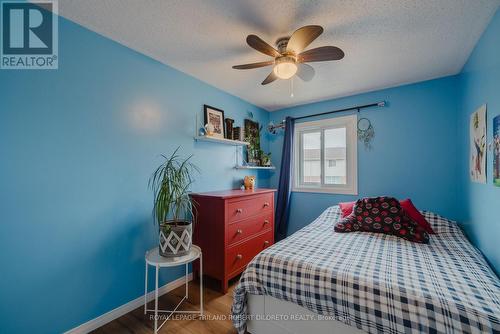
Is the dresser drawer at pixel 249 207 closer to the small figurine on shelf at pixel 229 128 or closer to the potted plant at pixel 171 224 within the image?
the potted plant at pixel 171 224

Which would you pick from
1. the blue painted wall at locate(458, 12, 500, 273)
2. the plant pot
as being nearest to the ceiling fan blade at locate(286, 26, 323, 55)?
the blue painted wall at locate(458, 12, 500, 273)

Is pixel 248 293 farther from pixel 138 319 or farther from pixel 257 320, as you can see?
pixel 138 319

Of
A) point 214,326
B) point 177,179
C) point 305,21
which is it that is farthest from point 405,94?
point 214,326

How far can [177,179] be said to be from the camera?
5.78 ft

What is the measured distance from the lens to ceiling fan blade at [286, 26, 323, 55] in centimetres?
130

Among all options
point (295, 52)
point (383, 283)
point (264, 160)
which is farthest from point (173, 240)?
point (264, 160)

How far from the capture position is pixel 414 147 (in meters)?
2.53

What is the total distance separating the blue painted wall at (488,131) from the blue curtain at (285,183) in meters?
2.00

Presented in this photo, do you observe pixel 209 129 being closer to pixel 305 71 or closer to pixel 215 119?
pixel 215 119

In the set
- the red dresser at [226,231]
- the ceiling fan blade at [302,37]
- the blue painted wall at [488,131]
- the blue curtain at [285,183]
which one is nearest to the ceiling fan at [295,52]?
the ceiling fan blade at [302,37]

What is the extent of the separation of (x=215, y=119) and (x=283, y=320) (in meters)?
2.20

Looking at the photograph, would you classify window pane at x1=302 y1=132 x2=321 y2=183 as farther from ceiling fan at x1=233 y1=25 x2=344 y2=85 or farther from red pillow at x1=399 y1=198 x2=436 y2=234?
ceiling fan at x1=233 y1=25 x2=344 y2=85

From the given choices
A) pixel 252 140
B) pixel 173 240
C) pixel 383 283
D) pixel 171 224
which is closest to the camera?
pixel 383 283

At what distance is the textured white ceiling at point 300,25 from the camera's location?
1373 millimetres
